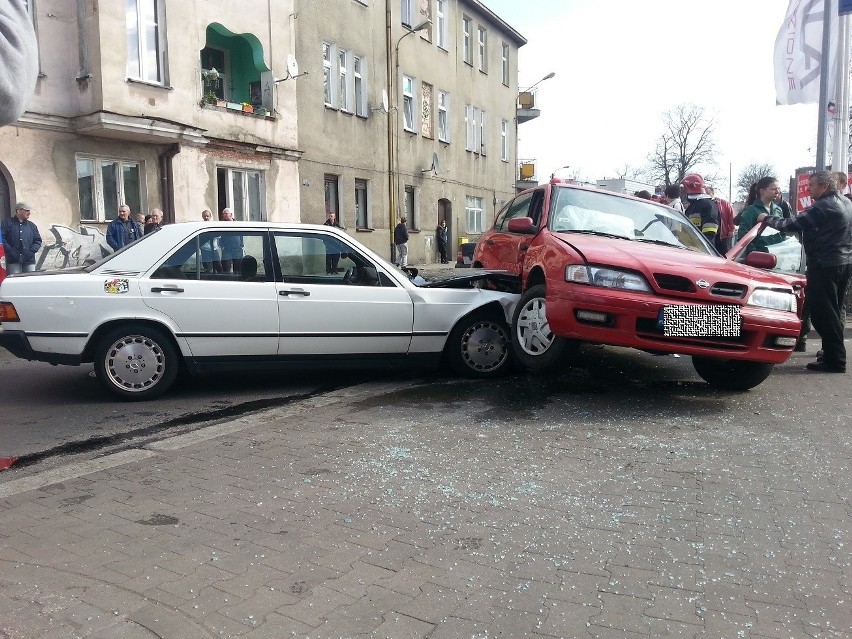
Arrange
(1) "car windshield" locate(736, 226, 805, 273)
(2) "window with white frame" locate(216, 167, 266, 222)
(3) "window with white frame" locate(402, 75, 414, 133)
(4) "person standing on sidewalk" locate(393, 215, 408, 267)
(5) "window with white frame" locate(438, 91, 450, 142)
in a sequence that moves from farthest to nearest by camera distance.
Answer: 1. (5) "window with white frame" locate(438, 91, 450, 142)
2. (3) "window with white frame" locate(402, 75, 414, 133)
3. (4) "person standing on sidewalk" locate(393, 215, 408, 267)
4. (2) "window with white frame" locate(216, 167, 266, 222)
5. (1) "car windshield" locate(736, 226, 805, 273)

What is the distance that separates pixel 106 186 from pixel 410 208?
43.5 feet

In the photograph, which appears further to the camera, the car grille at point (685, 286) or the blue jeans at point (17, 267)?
the blue jeans at point (17, 267)

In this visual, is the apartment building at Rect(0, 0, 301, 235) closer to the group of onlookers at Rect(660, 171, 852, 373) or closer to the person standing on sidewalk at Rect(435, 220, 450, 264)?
the person standing on sidewalk at Rect(435, 220, 450, 264)

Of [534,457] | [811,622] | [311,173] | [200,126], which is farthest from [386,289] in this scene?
[311,173]

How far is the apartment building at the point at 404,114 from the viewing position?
21250 millimetres

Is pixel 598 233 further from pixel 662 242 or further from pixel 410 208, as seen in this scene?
pixel 410 208

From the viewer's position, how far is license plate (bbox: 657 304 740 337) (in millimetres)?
5527

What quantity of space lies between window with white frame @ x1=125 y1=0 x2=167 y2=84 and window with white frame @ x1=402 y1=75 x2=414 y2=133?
10908mm

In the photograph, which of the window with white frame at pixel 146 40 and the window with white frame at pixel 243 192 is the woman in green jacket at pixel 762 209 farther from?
the window with white frame at pixel 243 192

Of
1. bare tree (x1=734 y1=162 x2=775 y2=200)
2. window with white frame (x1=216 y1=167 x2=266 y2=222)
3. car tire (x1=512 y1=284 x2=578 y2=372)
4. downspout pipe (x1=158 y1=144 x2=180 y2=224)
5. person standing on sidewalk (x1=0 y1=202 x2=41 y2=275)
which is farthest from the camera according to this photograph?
bare tree (x1=734 y1=162 x2=775 y2=200)

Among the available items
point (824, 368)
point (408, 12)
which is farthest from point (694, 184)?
point (408, 12)

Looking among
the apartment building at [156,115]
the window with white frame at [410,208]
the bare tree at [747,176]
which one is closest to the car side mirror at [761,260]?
the apartment building at [156,115]

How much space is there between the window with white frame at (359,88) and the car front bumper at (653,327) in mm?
18845

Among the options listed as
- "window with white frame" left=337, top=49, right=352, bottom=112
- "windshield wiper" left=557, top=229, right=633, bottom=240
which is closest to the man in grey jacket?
"windshield wiper" left=557, top=229, right=633, bottom=240
